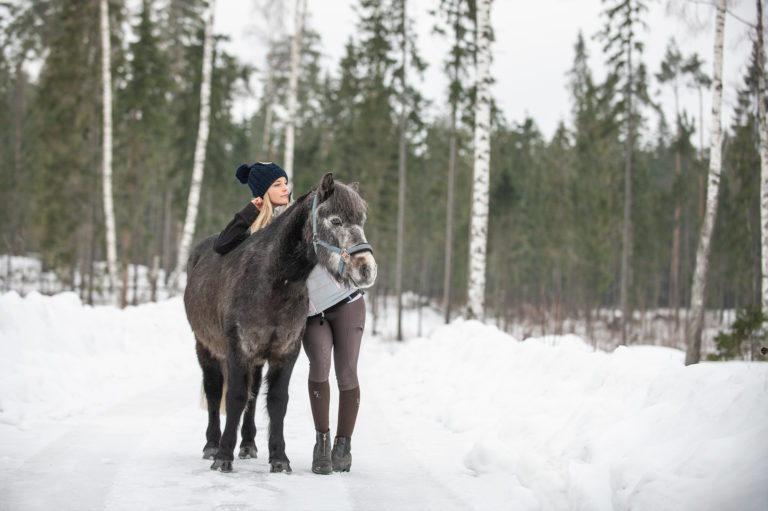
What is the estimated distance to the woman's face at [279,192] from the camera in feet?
16.4

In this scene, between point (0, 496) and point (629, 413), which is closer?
point (0, 496)

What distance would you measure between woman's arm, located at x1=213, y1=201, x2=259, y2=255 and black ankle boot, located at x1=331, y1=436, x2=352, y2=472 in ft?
6.16

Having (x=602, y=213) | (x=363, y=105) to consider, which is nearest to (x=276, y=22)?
(x=363, y=105)

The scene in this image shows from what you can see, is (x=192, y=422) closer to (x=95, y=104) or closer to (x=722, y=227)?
(x=95, y=104)

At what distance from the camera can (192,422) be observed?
6.06 meters

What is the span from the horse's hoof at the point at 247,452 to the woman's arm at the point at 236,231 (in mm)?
1677

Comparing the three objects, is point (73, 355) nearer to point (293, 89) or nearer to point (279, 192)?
point (279, 192)

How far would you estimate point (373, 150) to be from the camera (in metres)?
28.0

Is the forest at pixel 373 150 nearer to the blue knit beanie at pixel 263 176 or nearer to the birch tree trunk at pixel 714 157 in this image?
the birch tree trunk at pixel 714 157

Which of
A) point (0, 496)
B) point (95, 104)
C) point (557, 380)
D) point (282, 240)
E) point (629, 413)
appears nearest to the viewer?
point (0, 496)

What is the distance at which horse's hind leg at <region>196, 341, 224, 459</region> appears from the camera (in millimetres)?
4703

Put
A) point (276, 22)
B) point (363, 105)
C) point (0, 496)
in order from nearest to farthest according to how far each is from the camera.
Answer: point (0, 496)
point (276, 22)
point (363, 105)

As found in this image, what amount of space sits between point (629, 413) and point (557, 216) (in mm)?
35216

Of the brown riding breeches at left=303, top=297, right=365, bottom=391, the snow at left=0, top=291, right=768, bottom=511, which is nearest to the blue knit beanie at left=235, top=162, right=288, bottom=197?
the brown riding breeches at left=303, top=297, right=365, bottom=391
